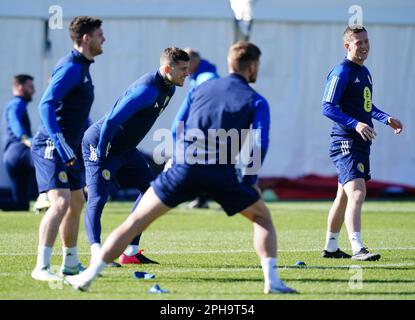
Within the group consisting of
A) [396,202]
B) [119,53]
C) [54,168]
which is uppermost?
[119,53]

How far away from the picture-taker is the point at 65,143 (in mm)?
7914

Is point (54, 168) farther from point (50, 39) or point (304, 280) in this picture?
point (50, 39)

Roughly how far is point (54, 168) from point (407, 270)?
11.6 feet

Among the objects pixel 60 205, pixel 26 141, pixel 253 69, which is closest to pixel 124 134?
pixel 60 205

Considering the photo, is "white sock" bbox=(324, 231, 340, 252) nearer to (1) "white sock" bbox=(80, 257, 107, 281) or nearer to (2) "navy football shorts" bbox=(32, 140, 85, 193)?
(2) "navy football shorts" bbox=(32, 140, 85, 193)

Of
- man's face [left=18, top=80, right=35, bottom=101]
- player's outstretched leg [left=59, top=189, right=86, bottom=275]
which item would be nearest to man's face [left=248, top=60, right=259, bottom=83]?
player's outstretched leg [left=59, top=189, right=86, bottom=275]

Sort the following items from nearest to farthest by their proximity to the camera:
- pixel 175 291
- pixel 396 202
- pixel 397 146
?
pixel 175 291
pixel 396 202
pixel 397 146

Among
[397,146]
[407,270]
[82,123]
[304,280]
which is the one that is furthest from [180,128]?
[397,146]

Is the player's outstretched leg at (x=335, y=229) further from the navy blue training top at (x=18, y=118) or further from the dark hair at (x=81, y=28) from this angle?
the navy blue training top at (x=18, y=118)

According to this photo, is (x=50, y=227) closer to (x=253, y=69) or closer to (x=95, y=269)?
(x=95, y=269)

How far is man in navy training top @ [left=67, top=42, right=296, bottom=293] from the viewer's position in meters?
7.14

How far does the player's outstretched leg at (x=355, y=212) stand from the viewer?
9.84m

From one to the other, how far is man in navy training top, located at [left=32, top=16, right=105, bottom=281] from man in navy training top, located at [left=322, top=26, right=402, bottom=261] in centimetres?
284

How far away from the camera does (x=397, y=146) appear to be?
2094 centimetres
